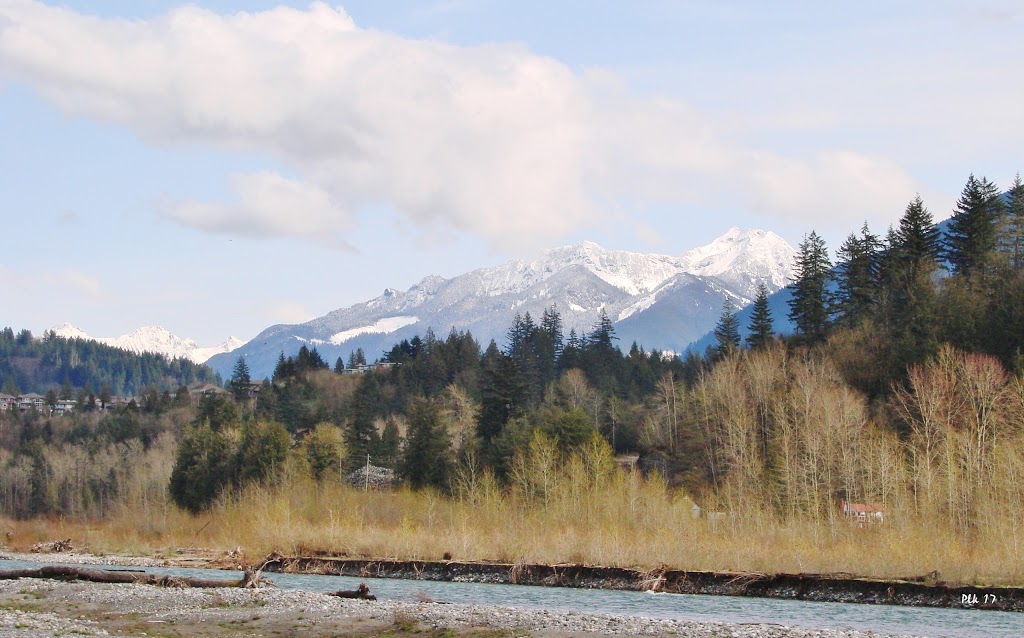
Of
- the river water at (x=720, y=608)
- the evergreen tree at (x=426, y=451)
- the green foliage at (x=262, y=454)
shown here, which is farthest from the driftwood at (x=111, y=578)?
the green foliage at (x=262, y=454)

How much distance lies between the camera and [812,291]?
120 metres

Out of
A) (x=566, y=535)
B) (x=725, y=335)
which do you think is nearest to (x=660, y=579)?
(x=566, y=535)

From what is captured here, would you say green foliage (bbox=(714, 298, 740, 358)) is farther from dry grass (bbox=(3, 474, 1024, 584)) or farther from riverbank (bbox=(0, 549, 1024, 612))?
riverbank (bbox=(0, 549, 1024, 612))

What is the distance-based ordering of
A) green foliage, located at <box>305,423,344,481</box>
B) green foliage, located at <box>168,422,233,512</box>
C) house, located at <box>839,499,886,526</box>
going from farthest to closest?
green foliage, located at <box>168,422,233,512</box>
green foliage, located at <box>305,423,344,481</box>
house, located at <box>839,499,886,526</box>

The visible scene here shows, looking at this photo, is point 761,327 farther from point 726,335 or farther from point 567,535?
point 567,535

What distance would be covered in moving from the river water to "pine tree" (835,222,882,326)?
213 ft

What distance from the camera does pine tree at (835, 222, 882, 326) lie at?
11638 centimetres

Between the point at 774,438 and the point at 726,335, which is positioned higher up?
the point at 726,335

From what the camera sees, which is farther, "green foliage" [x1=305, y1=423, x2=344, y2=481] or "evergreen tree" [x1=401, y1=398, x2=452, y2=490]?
"green foliage" [x1=305, y1=423, x2=344, y2=481]

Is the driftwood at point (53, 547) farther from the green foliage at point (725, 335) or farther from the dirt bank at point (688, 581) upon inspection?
the green foliage at point (725, 335)

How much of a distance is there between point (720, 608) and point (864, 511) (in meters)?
30.1

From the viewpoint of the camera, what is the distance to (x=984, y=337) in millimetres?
94062

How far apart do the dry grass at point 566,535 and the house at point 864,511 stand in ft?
6.21

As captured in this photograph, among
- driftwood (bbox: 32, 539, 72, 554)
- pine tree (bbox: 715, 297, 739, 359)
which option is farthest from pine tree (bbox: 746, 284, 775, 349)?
driftwood (bbox: 32, 539, 72, 554)
